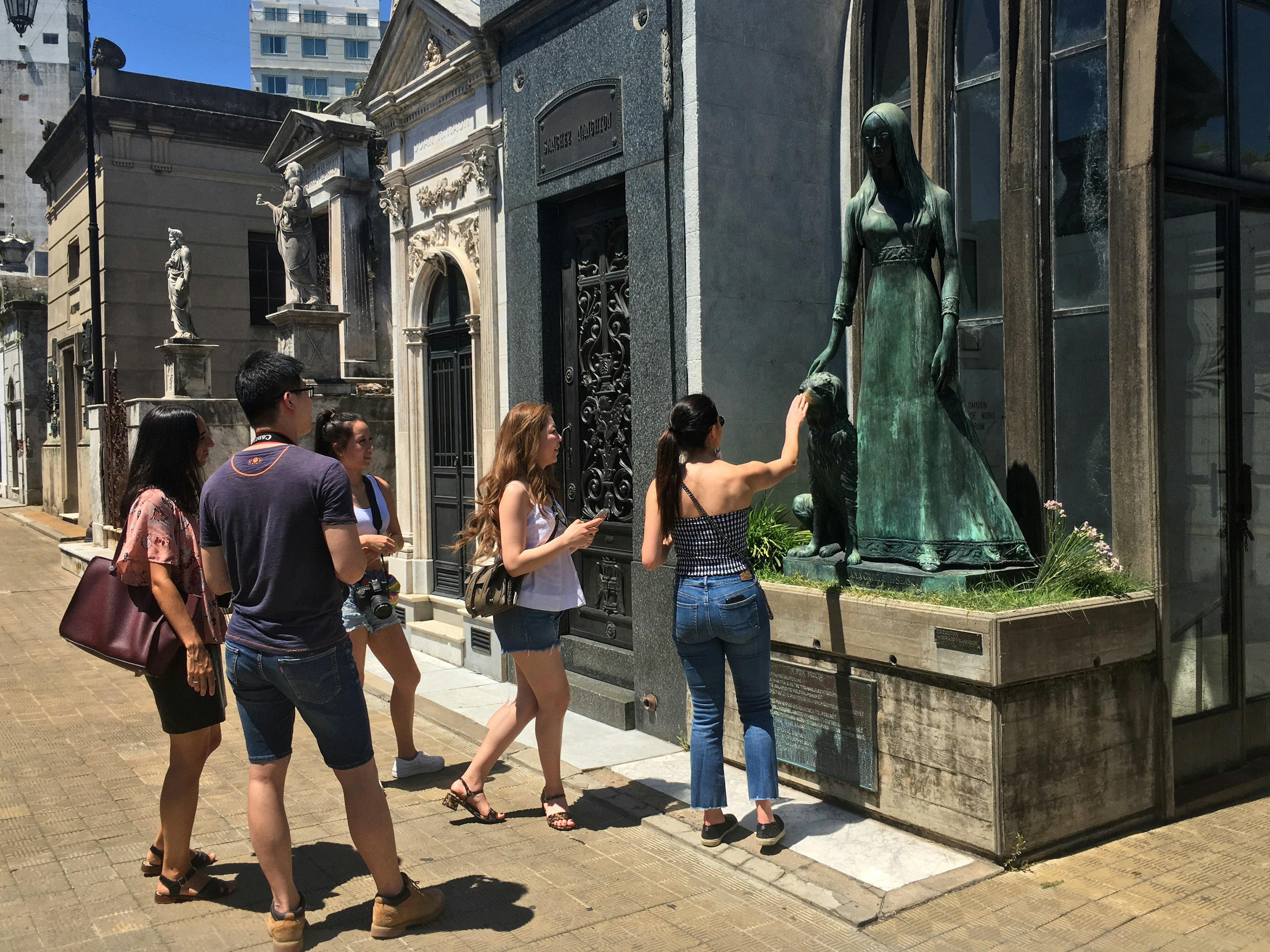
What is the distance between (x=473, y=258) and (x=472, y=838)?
5701 millimetres

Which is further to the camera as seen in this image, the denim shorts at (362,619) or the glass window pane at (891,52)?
the glass window pane at (891,52)

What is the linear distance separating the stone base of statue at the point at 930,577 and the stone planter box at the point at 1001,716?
188mm

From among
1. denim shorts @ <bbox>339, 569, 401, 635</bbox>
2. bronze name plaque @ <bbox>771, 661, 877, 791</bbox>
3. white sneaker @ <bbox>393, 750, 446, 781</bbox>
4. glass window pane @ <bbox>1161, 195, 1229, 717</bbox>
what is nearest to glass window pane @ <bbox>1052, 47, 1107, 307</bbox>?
glass window pane @ <bbox>1161, 195, 1229, 717</bbox>

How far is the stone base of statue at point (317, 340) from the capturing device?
40.2 feet

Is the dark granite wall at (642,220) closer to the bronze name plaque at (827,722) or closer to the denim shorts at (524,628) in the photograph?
the bronze name plaque at (827,722)

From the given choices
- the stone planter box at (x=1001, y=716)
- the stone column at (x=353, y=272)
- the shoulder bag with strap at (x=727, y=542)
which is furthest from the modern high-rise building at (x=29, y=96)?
the stone planter box at (x=1001, y=716)

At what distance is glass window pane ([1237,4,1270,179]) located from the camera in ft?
19.6

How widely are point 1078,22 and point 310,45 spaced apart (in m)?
89.2

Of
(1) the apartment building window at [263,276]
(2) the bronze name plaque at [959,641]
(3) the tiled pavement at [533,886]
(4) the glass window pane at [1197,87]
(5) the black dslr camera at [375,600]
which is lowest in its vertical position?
(3) the tiled pavement at [533,886]

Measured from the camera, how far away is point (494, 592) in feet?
16.7

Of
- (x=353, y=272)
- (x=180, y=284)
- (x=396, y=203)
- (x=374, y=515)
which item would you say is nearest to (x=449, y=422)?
(x=396, y=203)

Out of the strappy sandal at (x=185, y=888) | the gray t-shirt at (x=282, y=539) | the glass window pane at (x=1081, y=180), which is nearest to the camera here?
the gray t-shirt at (x=282, y=539)

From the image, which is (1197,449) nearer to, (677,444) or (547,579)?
(677,444)

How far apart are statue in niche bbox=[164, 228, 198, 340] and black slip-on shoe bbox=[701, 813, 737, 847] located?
505 inches
